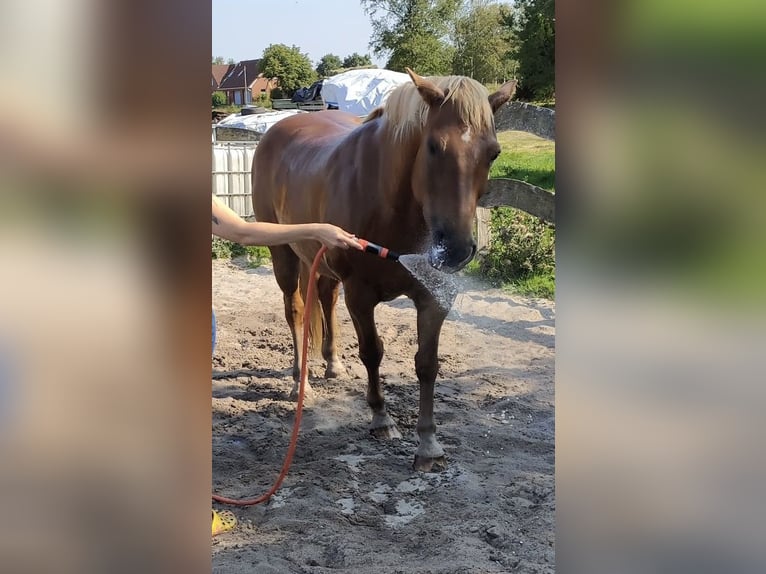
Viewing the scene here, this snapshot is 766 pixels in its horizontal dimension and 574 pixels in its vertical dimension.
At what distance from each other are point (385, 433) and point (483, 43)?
1647cm

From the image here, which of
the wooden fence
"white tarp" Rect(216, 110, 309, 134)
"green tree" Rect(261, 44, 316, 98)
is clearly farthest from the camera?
"green tree" Rect(261, 44, 316, 98)

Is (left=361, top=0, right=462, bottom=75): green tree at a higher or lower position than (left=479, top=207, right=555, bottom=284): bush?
higher

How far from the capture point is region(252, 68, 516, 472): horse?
2779 millimetres

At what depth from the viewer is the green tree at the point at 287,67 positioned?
36219 mm

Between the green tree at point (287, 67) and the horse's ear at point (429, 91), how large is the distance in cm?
3447

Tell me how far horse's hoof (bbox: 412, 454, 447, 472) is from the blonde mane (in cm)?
153

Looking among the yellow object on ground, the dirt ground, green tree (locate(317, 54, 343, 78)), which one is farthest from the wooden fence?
green tree (locate(317, 54, 343, 78))

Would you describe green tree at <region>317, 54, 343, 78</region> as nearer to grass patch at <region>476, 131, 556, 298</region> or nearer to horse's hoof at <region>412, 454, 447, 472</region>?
grass patch at <region>476, 131, 556, 298</region>

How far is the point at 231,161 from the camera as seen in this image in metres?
10.5

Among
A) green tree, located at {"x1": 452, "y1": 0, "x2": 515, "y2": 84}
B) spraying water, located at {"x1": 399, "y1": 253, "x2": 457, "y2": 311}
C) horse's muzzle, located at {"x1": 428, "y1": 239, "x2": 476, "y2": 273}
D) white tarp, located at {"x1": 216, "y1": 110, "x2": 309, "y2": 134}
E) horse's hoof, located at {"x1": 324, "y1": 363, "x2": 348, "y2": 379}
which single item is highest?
green tree, located at {"x1": 452, "y1": 0, "x2": 515, "y2": 84}
